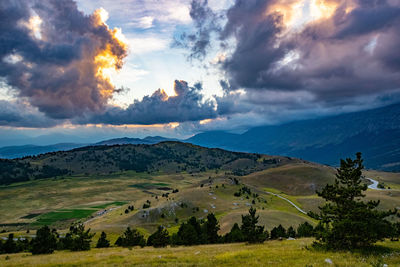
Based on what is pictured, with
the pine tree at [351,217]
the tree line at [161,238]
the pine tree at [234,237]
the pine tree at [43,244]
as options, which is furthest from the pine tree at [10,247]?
the pine tree at [351,217]

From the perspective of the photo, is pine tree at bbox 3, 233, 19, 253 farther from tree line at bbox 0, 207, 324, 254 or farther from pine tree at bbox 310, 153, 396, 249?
pine tree at bbox 310, 153, 396, 249

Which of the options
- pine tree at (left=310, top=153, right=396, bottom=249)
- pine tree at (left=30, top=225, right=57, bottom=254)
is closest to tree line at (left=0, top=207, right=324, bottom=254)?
pine tree at (left=30, top=225, right=57, bottom=254)

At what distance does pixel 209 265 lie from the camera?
20875mm

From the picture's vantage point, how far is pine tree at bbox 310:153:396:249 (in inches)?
939

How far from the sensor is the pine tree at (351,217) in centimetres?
2384

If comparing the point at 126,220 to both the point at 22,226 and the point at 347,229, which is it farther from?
the point at 347,229

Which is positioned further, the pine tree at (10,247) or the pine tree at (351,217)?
the pine tree at (10,247)

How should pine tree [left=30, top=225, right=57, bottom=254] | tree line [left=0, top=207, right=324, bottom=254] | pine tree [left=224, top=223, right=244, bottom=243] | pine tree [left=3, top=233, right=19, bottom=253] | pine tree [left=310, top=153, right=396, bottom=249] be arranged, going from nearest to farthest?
pine tree [left=310, top=153, right=396, bottom=249], pine tree [left=30, top=225, right=57, bottom=254], tree line [left=0, top=207, right=324, bottom=254], pine tree [left=3, top=233, right=19, bottom=253], pine tree [left=224, top=223, right=244, bottom=243]

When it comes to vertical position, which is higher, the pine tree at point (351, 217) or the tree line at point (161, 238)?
the pine tree at point (351, 217)

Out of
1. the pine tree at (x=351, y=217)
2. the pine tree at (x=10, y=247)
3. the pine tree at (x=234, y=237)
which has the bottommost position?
the pine tree at (x=10, y=247)

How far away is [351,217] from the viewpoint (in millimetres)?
24594

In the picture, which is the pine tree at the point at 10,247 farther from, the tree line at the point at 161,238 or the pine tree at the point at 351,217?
the pine tree at the point at 351,217

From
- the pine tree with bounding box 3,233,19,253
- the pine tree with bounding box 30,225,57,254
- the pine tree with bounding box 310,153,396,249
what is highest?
the pine tree with bounding box 310,153,396,249

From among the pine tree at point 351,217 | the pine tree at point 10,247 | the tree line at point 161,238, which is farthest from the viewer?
the pine tree at point 10,247
